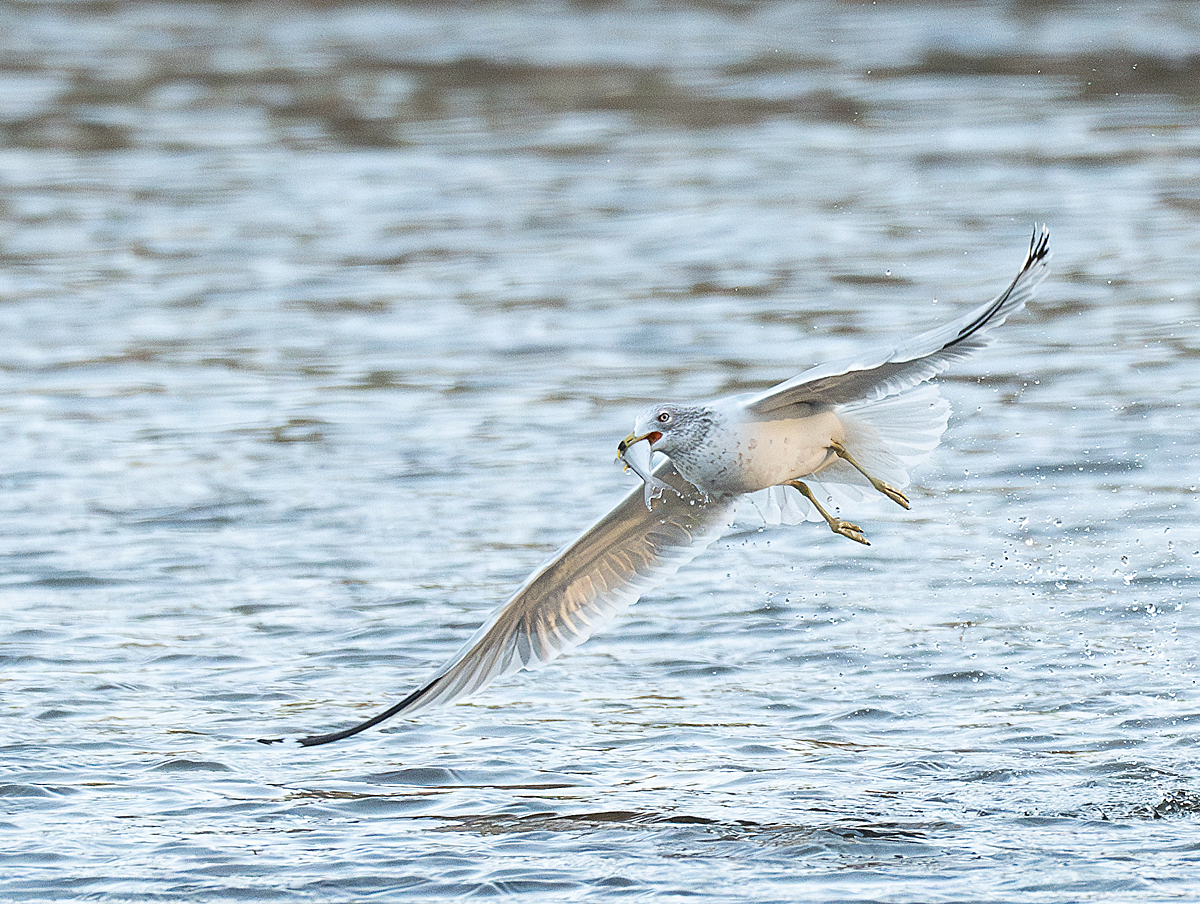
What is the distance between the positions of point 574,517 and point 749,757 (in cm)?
302

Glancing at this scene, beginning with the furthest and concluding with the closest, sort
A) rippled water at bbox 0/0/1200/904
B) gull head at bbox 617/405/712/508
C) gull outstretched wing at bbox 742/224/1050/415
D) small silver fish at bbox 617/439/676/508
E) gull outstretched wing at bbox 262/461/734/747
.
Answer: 1. gull outstretched wing at bbox 262/461/734/747
2. rippled water at bbox 0/0/1200/904
3. gull head at bbox 617/405/712/508
4. small silver fish at bbox 617/439/676/508
5. gull outstretched wing at bbox 742/224/1050/415

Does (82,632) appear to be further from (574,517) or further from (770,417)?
(770,417)

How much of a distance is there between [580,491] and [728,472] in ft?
13.4

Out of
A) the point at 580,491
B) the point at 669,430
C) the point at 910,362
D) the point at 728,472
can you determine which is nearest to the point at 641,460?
the point at 669,430

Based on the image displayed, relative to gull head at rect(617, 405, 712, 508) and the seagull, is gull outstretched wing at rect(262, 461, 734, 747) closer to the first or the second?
the seagull

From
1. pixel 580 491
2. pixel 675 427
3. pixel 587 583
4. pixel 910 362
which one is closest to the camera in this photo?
pixel 910 362

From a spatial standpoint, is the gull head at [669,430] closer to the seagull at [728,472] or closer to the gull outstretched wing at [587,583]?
the seagull at [728,472]

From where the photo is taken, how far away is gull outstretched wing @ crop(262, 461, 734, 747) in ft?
23.1

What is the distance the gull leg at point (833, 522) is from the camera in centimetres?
692

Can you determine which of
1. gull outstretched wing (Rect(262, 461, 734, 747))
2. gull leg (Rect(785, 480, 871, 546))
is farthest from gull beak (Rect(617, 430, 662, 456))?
gull leg (Rect(785, 480, 871, 546))

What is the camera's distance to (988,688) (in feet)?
26.6

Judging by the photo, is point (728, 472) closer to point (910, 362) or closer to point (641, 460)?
point (641, 460)

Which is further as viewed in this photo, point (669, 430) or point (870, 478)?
point (870, 478)

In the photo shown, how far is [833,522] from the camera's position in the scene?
22.8 feet
